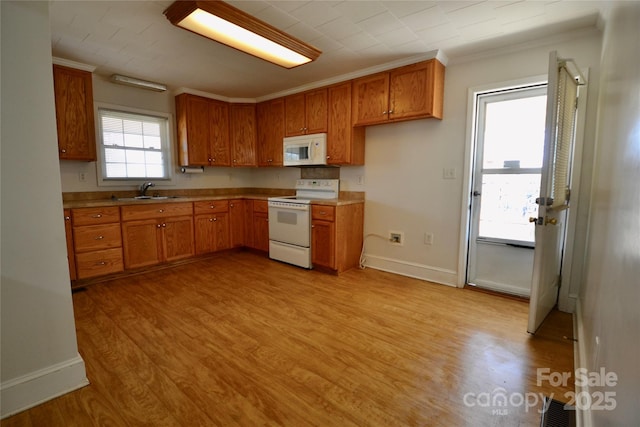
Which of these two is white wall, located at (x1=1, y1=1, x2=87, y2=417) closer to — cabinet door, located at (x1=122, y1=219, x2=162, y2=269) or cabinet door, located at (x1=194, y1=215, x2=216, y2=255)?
cabinet door, located at (x1=122, y1=219, x2=162, y2=269)

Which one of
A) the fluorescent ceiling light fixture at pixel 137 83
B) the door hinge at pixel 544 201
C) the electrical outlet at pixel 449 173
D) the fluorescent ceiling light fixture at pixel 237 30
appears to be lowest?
the door hinge at pixel 544 201

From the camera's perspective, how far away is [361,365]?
180 centimetres

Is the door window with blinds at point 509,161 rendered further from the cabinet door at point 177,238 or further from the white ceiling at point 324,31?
the cabinet door at point 177,238

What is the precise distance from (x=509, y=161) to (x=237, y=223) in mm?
3606

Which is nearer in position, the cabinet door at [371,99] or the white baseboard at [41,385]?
the white baseboard at [41,385]

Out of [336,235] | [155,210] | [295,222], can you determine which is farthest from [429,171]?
[155,210]

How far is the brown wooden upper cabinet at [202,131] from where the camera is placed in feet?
13.5

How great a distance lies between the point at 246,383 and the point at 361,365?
2.26 ft

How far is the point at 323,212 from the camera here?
3.55 metres

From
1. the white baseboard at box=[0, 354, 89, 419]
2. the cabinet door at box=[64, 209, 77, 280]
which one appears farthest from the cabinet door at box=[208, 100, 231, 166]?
the white baseboard at box=[0, 354, 89, 419]

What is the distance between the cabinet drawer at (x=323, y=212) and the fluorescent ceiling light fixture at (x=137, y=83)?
2.54 metres

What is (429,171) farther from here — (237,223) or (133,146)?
(133,146)

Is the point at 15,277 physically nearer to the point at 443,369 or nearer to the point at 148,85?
the point at 443,369

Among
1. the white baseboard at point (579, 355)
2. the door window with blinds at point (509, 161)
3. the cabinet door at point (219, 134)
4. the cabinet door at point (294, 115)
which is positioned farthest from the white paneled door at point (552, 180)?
the cabinet door at point (219, 134)
